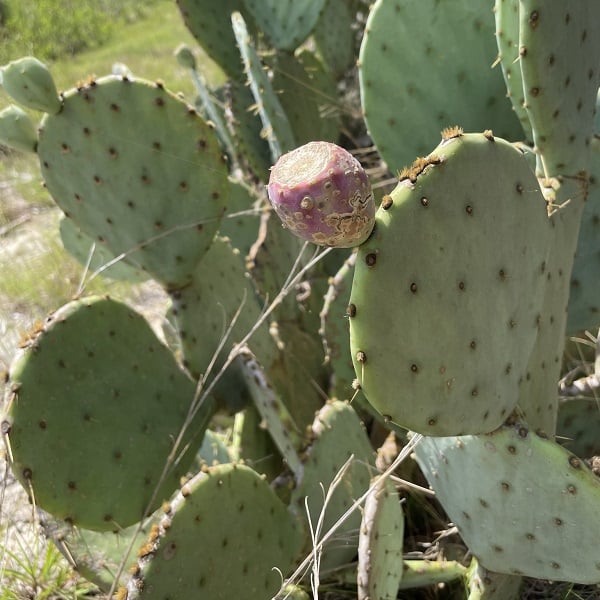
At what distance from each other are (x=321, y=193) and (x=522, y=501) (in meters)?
0.56

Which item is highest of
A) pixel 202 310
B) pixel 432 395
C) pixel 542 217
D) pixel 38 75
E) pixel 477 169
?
pixel 38 75

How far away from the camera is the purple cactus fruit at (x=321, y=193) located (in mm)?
686

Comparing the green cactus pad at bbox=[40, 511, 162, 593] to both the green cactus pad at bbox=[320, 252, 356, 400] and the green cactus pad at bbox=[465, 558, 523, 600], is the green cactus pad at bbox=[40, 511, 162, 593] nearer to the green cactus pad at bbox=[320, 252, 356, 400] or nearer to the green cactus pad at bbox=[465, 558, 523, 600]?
the green cactus pad at bbox=[320, 252, 356, 400]

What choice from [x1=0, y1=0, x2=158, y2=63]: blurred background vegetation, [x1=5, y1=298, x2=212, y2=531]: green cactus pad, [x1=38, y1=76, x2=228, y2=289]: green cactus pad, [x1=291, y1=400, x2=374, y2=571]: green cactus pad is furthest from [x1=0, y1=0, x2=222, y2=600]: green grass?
[x1=0, y1=0, x2=158, y2=63]: blurred background vegetation

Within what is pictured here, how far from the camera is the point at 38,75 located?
1.33 m

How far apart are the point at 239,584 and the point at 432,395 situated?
0.52 metres

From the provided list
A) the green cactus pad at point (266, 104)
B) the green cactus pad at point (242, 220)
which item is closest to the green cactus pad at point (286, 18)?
the green cactus pad at point (266, 104)

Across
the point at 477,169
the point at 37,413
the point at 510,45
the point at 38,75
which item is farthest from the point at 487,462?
the point at 38,75

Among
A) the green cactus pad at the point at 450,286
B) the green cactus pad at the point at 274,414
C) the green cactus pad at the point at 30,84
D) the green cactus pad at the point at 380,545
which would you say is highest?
the green cactus pad at the point at 30,84

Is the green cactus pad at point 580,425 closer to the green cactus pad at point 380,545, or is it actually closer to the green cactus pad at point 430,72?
the green cactus pad at point 380,545

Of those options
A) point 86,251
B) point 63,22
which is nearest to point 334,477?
point 86,251

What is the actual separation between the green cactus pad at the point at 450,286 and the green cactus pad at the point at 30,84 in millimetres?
788

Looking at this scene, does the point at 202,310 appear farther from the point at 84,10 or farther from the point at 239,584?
the point at 84,10

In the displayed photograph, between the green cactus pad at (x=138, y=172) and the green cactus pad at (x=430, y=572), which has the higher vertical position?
the green cactus pad at (x=138, y=172)
